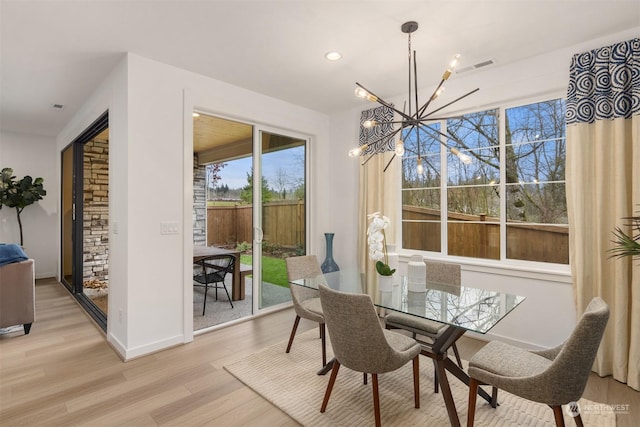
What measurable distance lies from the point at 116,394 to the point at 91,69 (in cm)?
291

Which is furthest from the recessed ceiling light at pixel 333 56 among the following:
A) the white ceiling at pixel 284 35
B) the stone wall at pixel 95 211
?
the stone wall at pixel 95 211

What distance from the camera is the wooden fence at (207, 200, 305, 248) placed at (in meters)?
4.04

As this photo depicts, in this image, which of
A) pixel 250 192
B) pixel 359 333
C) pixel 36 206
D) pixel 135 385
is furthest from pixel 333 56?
pixel 36 206

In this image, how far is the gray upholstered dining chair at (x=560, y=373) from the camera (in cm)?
141

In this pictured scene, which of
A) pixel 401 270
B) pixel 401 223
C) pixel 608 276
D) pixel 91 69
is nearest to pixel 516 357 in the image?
pixel 608 276

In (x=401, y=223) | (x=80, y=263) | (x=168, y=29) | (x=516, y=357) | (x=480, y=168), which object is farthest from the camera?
(x=80, y=263)

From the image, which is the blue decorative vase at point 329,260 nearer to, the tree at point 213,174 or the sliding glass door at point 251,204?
the sliding glass door at point 251,204

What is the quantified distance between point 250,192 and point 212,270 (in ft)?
3.88

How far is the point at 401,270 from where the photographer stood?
3682 millimetres

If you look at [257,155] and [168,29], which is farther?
→ [257,155]

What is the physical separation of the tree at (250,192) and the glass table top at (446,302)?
162cm

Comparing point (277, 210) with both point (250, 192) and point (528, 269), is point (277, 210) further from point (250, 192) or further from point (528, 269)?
point (528, 269)

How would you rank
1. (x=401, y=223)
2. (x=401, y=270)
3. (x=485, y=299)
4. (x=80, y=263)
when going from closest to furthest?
(x=485, y=299)
(x=401, y=270)
(x=401, y=223)
(x=80, y=263)

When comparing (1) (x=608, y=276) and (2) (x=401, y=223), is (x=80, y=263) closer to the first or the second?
(2) (x=401, y=223)
